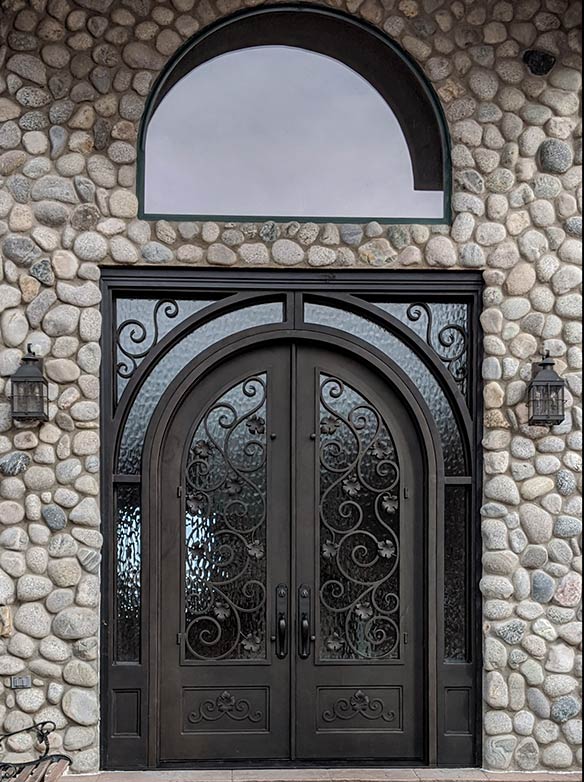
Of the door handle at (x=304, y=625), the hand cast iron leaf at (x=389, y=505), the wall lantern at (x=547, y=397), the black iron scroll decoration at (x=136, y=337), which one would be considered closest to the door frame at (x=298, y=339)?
the black iron scroll decoration at (x=136, y=337)

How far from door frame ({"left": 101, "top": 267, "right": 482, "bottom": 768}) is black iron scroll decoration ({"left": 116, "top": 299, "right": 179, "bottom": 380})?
5 centimetres

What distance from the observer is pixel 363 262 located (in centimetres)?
467

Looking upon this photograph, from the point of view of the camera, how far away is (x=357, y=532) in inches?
186

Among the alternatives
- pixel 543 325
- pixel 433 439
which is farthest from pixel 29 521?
pixel 543 325

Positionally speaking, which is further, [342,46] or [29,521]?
[342,46]

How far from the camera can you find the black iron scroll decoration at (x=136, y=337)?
4691 mm

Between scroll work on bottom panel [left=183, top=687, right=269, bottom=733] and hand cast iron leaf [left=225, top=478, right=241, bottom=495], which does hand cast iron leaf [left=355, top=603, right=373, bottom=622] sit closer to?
scroll work on bottom panel [left=183, top=687, right=269, bottom=733]

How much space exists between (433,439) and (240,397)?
1.04 m

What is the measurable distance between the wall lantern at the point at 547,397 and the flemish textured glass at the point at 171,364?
136 centimetres

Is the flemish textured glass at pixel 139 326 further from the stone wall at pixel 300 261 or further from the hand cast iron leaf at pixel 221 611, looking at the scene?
the hand cast iron leaf at pixel 221 611

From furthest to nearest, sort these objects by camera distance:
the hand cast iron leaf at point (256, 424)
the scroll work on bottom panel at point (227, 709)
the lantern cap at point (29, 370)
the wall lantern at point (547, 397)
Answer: the hand cast iron leaf at point (256, 424) < the scroll work on bottom panel at point (227, 709) < the wall lantern at point (547, 397) < the lantern cap at point (29, 370)

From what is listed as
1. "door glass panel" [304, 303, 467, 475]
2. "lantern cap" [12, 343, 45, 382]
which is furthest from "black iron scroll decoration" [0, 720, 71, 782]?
"door glass panel" [304, 303, 467, 475]

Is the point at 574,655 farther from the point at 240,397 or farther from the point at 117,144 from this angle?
the point at 117,144

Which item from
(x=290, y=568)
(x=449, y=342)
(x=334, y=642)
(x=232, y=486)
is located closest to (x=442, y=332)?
(x=449, y=342)
